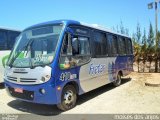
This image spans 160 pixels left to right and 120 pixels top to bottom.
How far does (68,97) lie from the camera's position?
7.68m

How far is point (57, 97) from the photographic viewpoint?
6.97m

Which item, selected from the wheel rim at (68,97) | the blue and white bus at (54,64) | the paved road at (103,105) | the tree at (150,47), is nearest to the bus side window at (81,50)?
the blue and white bus at (54,64)

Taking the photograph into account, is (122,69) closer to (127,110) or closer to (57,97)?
A: (127,110)

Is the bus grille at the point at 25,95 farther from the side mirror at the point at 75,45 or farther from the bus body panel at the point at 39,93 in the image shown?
the side mirror at the point at 75,45

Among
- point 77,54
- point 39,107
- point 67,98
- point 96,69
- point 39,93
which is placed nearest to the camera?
point 39,93

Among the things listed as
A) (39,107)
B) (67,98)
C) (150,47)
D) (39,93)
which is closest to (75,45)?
(67,98)

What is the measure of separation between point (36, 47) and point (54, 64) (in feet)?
3.76

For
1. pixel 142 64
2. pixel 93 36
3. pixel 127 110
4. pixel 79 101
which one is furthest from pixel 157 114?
pixel 142 64

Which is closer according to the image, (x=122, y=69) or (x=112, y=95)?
(x=112, y=95)

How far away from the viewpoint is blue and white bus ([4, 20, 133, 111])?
273 inches

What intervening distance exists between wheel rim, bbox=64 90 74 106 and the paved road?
26 cm

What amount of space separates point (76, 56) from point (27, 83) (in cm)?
176

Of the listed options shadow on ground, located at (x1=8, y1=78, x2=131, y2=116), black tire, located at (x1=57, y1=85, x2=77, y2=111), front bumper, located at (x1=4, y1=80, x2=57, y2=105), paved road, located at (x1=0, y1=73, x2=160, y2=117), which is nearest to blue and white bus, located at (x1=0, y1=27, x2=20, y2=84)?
paved road, located at (x1=0, y1=73, x2=160, y2=117)

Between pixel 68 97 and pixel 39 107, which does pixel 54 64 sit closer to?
pixel 68 97
